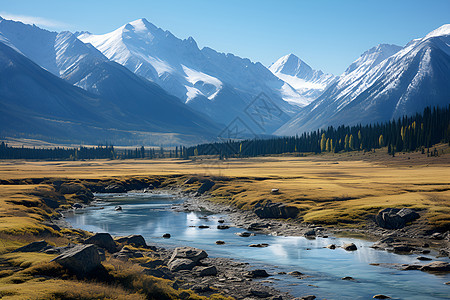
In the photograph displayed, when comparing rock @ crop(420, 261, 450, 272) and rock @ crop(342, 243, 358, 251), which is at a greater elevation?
rock @ crop(420, 261, 450, 272)

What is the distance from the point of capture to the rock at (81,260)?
30.2 meters

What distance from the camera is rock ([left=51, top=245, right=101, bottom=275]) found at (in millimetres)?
30172

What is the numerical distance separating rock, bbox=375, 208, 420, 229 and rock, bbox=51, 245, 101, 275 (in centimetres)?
4080

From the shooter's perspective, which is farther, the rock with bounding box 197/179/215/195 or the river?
the rock with bounding box 197/179/215/195

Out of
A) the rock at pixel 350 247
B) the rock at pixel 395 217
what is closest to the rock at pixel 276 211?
the rock at pixel 395 217

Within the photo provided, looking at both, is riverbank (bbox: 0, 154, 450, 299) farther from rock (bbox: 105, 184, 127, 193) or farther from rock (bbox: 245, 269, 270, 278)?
rock (bbox: 105, 184, 127, 193)

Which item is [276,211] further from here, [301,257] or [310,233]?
[301,257]

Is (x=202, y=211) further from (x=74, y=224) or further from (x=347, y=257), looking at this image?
(x=347, y=257)

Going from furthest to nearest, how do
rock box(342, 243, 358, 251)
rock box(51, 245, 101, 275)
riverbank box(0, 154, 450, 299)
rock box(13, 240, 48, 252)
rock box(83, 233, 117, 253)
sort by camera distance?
rock box(342, 243, 358, 251), rock box(83, 233, 117, 253), rock box(13, 240, 48, 252), riverbank box(0, 154, 450, 299), rock box(51, 245, 101, 275)

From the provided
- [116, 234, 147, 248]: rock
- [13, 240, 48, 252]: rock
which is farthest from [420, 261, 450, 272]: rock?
[13, 240, 48, 252]: rock

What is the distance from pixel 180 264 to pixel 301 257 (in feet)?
44.2

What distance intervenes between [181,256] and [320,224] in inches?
1058

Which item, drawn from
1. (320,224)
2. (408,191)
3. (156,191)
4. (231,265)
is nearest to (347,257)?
(231,265)

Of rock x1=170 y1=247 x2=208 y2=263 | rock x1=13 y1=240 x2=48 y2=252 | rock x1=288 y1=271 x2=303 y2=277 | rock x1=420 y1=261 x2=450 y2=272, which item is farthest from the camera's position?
rock x1=170 y1=247 x2=208 y2=263
